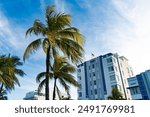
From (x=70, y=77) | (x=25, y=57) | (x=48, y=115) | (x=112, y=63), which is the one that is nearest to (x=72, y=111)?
(x=48, y=115)

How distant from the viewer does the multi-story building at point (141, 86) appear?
45.5 m

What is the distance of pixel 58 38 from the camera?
1188cm

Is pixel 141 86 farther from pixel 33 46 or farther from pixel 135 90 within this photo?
pixel 33 46

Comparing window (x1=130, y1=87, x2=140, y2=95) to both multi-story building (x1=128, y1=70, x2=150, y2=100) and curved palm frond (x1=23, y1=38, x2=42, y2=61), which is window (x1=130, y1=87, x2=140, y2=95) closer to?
multi-story building (x1=128, y1=70, x2=150, y2=100)

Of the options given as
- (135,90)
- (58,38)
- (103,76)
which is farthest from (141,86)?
(58,38)

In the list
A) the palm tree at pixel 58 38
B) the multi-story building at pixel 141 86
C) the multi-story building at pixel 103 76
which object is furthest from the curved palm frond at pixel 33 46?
the multi-story building at pixel 103 76

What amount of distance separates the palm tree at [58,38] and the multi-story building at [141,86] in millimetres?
36328

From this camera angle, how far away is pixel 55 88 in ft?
55.2

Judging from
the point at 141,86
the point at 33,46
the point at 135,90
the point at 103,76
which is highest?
the point at 103,76

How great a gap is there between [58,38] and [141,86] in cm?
3855

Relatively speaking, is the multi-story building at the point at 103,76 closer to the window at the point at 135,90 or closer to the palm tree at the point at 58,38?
the window at the point at 135,90

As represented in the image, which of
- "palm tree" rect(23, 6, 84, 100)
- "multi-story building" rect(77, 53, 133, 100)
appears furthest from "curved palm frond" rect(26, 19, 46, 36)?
"multi-story building" rect(77, 53, 133, 100)

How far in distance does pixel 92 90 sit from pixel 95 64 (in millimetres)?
8560

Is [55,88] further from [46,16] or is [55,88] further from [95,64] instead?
[95,64]
